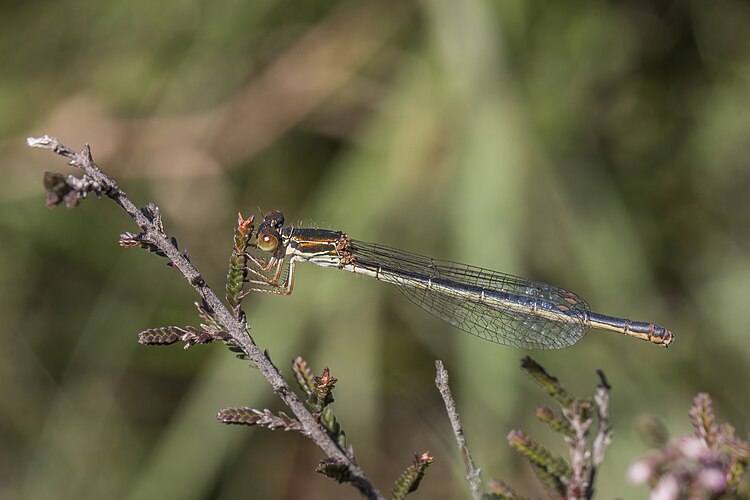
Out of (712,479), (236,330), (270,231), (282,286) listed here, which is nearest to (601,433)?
(712,479)

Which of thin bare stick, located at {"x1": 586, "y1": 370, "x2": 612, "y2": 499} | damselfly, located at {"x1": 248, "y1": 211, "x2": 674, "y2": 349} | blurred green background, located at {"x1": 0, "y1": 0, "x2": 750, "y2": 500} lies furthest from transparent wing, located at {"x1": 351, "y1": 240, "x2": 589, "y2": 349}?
thin bare stick, located at {"x1": 586, "y1": 370, "x2": 612, "y2": 499}

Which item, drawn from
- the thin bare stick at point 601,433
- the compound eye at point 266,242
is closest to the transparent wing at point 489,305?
the compound eye at point 266,242

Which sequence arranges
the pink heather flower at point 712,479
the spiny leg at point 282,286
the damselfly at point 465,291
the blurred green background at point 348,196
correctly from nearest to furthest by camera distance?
the pink heather flower at point 712,479, the spiny leg at point 282,286, the damselfly at point 465,291, the blurred green background at point 348,196

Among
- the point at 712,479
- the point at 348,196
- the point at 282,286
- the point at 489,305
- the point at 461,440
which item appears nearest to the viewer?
the point at 712,479

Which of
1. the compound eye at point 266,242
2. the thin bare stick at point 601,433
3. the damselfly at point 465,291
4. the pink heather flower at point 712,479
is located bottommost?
the pink heather flower at point 712,479

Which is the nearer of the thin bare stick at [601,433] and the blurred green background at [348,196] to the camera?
the thin bare stick at [601,433]

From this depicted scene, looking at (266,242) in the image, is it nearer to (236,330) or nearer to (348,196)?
(348,196)

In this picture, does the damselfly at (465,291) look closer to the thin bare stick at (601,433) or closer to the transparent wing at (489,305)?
the transparent wing at (489,305)
